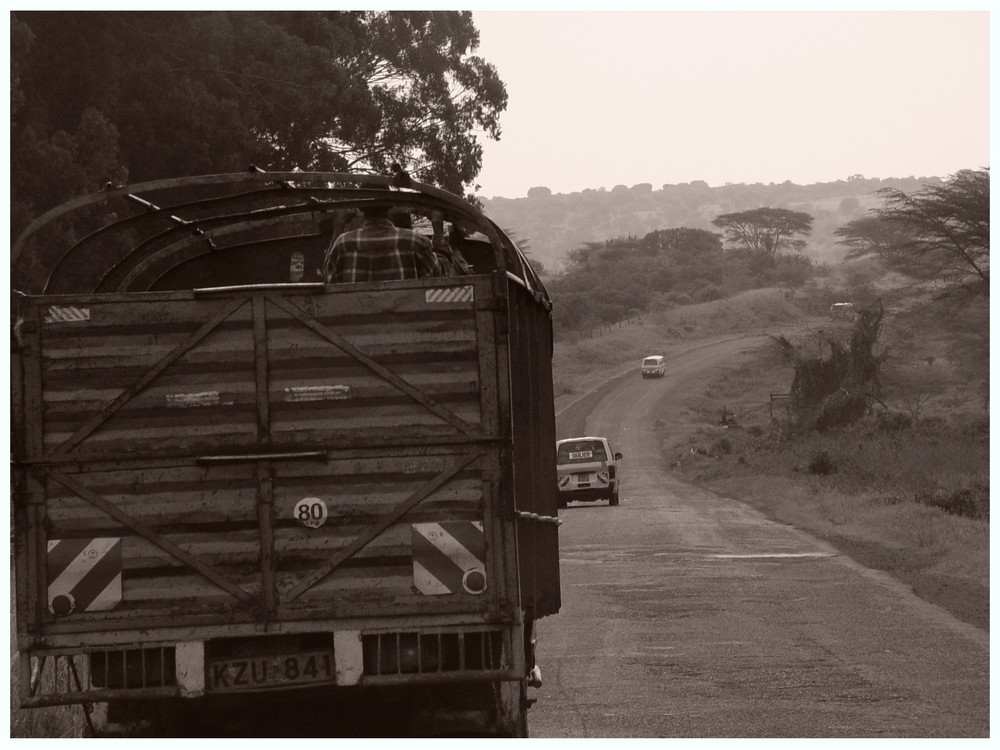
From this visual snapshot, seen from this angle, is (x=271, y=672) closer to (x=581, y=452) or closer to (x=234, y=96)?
(x=234, y=96)

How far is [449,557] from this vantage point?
566cm

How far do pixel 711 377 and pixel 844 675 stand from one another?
65169 mm

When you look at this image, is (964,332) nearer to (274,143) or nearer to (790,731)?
(274,143)

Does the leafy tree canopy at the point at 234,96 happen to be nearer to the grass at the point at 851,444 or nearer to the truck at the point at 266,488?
the grass at the point at 851,444

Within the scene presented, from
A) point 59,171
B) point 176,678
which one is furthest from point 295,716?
point 59,171

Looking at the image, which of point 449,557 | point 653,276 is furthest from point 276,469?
point 653,276

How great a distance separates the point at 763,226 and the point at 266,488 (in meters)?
106

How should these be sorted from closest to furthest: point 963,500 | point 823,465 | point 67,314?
1. point 67,314
2. point 963,500
3. point 823,465

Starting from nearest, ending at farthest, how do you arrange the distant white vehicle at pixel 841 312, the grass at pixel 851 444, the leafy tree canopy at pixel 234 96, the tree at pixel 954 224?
1. the grass at pixel 851 444
2. the leafy tree canopy at pixel 234 96
3. the tree at pixel 954 224
4. the distant white vehicle at pixel 841 312

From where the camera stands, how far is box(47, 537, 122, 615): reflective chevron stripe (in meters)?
5.70

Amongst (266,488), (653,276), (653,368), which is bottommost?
(266,488)

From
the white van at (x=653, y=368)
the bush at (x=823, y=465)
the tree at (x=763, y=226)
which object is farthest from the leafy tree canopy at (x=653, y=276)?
the bush at (x=823, y=465)

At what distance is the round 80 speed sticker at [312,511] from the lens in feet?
18.7

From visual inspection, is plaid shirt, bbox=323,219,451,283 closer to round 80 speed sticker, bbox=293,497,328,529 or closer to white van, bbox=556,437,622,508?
round 80 speed sticker, bbox=293,497,328,529
